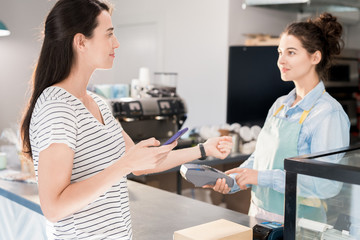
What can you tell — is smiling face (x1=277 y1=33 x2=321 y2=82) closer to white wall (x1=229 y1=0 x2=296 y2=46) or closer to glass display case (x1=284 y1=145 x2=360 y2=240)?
glass display case (x1=284 y1=145 x2=360 y2=240)

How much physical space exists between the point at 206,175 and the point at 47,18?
799 millimetres

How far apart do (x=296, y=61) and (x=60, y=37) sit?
116 centimetres

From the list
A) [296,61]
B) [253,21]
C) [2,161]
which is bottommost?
[2,161]

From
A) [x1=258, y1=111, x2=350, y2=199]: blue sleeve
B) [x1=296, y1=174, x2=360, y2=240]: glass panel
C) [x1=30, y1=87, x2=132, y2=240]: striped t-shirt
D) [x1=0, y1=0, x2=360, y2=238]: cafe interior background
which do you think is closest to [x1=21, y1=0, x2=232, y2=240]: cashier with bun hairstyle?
[x1=30, y1=87, x2=132, y2=240]: striped t-shirt

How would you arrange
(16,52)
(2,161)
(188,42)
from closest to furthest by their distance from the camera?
(2,161)
(188,42)
(16,52)

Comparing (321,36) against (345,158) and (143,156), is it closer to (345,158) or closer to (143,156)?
(345,158)

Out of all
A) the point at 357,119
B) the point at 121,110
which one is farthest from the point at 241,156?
the point at 357,119

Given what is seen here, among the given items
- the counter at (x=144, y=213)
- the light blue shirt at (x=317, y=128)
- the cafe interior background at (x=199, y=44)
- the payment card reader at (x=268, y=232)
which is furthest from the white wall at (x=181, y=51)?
the payment card reader at (x=268, y=232)

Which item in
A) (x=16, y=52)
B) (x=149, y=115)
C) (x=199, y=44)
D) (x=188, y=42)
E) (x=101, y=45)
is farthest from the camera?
(x=16, y=52)

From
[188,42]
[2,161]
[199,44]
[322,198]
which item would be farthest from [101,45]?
[188,42]

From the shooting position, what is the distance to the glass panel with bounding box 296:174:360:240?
3.83ft

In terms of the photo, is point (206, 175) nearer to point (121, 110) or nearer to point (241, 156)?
point (121, 110)

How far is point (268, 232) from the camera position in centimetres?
144

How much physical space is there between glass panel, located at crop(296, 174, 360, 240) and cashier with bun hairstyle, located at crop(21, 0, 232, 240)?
411 mm
